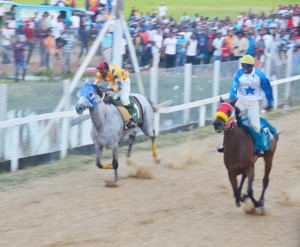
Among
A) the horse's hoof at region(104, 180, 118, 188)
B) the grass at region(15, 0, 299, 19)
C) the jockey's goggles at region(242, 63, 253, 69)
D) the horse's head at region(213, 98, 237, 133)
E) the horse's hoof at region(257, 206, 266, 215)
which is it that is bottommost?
the horse's hoof at region(104, 180, 118, 188)

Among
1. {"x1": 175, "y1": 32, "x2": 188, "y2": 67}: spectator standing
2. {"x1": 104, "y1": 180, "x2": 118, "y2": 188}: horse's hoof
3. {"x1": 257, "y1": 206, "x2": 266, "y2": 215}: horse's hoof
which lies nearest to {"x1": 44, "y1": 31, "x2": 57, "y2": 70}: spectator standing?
{"x1": 175, "y1": 32, "x2": 188, "y2": 67}: spectator standing

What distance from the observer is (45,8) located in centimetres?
2766

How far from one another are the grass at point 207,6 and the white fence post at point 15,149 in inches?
957

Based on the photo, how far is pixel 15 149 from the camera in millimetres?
12344

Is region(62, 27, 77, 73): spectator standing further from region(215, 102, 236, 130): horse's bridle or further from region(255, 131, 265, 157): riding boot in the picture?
region(215, 102, 236, 130): horse's bridle

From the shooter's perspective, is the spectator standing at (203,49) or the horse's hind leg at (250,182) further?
the spectator standing at (203,49)

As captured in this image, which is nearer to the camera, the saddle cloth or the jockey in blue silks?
the jockey in blue silks

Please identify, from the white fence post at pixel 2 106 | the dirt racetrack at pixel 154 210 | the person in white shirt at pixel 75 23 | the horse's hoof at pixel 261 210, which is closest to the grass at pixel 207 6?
the person in white shirt at pixel 75 23

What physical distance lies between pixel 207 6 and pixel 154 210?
3417 cm

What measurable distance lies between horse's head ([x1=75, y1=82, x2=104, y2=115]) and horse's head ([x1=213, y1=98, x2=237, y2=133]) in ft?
8.18

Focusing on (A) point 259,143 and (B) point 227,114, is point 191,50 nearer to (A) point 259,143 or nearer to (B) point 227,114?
(A) point 259,143

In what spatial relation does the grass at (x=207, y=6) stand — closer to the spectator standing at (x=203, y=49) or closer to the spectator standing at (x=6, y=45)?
the spectator standing at (x=203, y=49)

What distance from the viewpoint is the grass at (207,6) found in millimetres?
38750

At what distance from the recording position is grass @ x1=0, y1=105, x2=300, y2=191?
11701 mm
